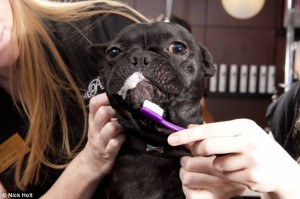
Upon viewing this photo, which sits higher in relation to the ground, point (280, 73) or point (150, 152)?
point (150, 152)

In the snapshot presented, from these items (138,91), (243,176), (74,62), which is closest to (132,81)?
(138,91)

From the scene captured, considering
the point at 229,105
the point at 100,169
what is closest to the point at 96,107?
the point at 100,169

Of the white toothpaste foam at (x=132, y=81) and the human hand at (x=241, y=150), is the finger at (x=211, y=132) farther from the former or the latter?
the white toothpaste foam at (x=132, y=81)

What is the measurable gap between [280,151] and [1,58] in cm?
79

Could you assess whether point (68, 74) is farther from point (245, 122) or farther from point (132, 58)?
point (245, 122)

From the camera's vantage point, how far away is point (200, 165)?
0.74m

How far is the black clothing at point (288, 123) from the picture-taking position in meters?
1.25

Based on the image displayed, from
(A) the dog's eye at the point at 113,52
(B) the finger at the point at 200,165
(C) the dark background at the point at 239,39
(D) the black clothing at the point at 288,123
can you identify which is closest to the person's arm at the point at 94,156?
(A) the dog's eye at the point at 113,52

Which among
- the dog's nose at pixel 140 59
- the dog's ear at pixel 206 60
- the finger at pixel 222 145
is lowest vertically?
the finger at pixel 222 145

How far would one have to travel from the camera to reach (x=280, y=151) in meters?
0.69

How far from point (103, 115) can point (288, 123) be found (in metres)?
0.75

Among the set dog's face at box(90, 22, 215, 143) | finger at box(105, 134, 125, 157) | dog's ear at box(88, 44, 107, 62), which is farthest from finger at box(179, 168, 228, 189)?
dog's ear at box(88, 44, 107, 62)

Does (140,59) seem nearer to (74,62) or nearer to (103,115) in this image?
(103,115)

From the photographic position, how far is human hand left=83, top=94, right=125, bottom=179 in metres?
0.91
